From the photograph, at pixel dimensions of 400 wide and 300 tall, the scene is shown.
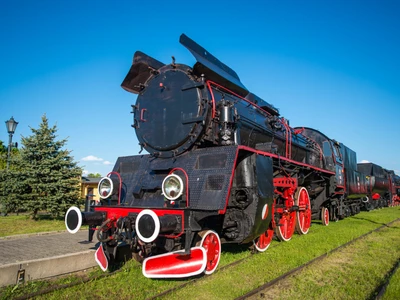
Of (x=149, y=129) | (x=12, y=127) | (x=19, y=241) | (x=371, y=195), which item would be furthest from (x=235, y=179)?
(x=371, y=195)

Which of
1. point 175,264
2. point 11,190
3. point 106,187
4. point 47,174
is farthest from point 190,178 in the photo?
point 11,190

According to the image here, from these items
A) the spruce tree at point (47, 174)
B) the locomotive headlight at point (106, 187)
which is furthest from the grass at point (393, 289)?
the spruce tree at point (47, 174)

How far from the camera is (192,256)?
4098mm

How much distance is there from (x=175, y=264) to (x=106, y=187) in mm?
2293

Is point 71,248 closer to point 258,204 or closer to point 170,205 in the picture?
point 170,205

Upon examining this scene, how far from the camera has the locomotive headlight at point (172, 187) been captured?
448 cm

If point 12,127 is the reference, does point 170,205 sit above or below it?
below

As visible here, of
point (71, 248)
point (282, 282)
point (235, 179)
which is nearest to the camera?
point (282, 282)

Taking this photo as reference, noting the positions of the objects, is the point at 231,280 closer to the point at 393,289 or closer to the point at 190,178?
the point at 190,178

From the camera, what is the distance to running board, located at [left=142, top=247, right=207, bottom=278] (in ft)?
13.2

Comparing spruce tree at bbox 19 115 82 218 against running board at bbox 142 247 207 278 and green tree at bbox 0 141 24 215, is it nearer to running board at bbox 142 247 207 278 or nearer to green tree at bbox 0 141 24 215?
green tree at bbox 0 141 24 215

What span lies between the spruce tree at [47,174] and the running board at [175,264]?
9334 mm

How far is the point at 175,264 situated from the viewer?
4109 millimetres

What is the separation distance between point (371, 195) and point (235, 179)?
18859 mm
